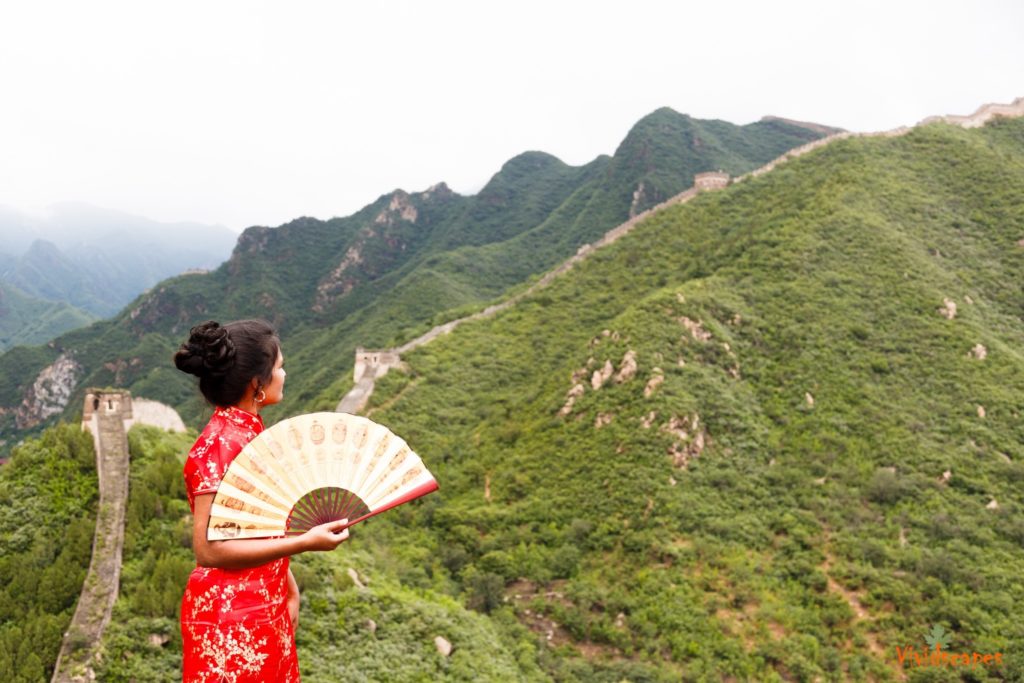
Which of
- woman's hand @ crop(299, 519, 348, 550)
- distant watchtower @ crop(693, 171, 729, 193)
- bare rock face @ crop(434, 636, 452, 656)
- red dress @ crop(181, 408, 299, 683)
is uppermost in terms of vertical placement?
distant watchtower @ crop(693, 171, 729, 193)

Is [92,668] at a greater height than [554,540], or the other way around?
[92,668]

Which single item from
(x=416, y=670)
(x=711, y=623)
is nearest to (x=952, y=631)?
(x=711, y=623)

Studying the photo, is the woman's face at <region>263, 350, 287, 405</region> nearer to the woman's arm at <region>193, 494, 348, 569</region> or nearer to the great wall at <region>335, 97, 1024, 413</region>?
the woman's arm at <region>193, 494, 348, 569</region>

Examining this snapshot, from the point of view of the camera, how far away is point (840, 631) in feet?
48.4

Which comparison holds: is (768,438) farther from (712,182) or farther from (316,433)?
(712,182)

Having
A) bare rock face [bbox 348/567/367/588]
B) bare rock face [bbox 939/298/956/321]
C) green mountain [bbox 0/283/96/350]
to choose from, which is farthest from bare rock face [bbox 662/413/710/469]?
green mountain [bbox 0/283/96/350]

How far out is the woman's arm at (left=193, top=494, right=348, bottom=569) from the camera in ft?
7.18

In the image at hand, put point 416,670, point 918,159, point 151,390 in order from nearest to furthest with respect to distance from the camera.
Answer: point 416,670 → point 918,159 → point 151,390

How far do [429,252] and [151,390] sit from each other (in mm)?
39239

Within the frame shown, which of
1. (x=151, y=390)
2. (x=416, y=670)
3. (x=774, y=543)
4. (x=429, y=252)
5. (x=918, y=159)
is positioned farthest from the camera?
(x=429, y=252)


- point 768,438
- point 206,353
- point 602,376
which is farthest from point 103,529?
point 768,438

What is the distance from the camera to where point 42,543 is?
10.0 meters

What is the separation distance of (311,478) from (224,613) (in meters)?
0.57

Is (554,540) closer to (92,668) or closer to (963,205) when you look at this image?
(92,668)
